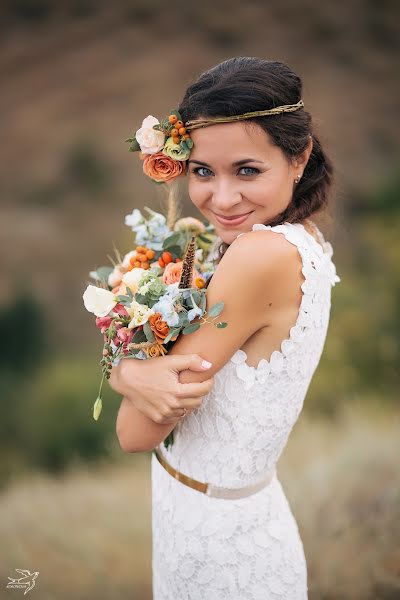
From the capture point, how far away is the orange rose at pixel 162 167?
187 cm

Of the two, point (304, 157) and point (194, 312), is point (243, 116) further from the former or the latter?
point (194, 312)

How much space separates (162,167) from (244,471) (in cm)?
96

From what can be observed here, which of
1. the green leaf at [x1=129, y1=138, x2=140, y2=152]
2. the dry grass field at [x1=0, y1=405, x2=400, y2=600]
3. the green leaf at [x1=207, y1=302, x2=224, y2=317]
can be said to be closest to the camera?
the green leaf at [x1=207, y1=302, x2=224, y2=317]

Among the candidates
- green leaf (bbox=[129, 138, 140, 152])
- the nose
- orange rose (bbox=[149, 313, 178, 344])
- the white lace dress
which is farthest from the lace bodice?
green leaf (bbox=[129, 138, 140, 152])

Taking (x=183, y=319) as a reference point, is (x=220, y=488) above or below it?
below

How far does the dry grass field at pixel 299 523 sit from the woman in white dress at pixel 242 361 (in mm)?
1483

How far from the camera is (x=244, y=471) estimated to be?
181 centimetres

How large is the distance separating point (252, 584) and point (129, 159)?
846 inches

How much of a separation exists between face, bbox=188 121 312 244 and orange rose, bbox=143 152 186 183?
0.25 feet

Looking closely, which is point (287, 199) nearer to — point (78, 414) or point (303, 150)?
point (303, 150)

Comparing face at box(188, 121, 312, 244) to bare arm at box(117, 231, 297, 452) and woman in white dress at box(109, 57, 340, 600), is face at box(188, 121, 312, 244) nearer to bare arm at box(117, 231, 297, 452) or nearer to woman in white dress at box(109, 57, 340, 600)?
woman in white dress at box(109, 57, 340, 600)

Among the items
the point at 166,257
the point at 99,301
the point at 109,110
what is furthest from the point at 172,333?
the point at 109,110

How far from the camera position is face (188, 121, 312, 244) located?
1.67 meters

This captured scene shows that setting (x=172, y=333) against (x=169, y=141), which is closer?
(x=172, y=333)
